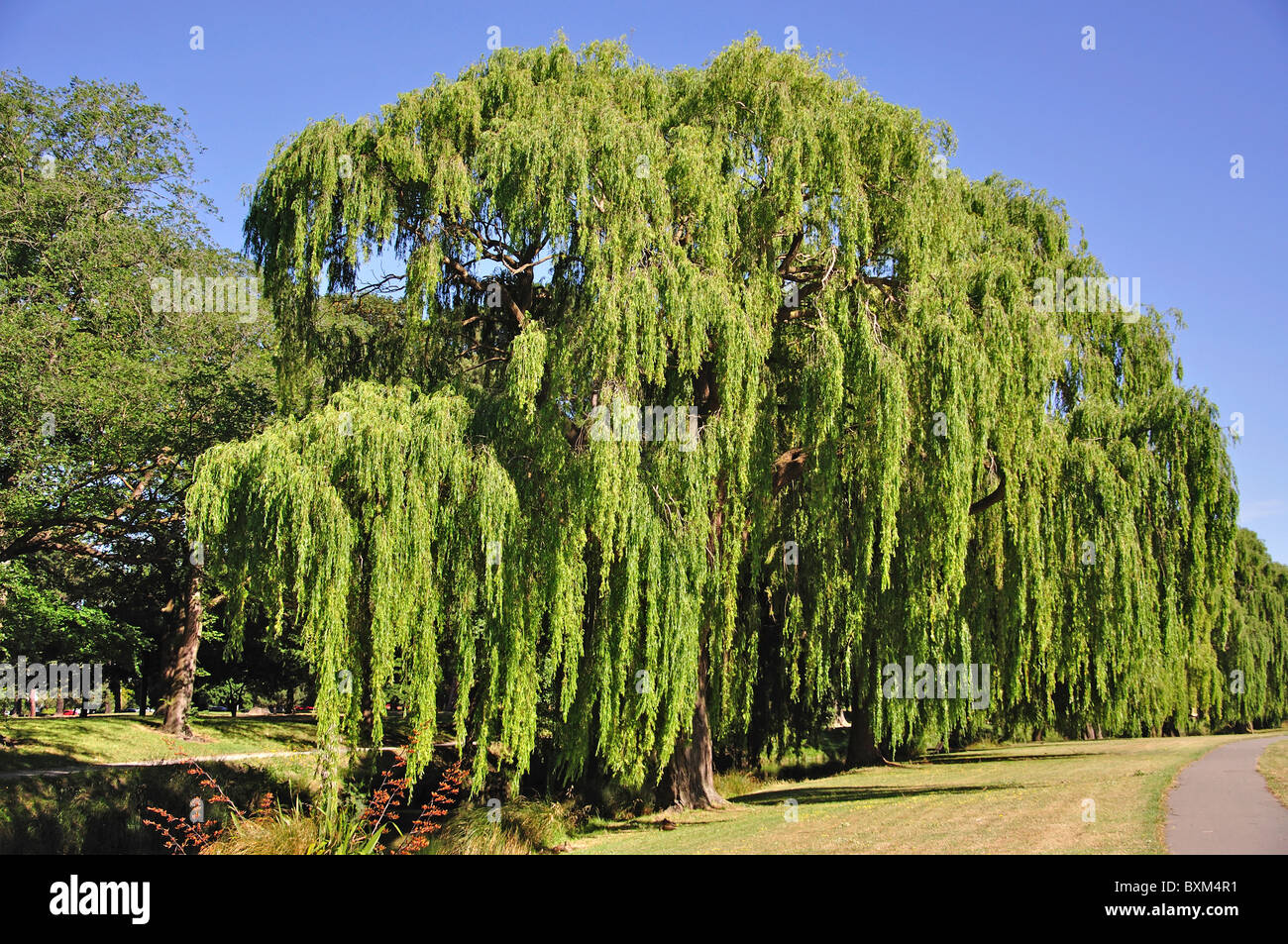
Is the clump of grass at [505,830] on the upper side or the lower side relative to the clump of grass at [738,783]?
upper

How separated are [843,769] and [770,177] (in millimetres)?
16547

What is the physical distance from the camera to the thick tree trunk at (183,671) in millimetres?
27188

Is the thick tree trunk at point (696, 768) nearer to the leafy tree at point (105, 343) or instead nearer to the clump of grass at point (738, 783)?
the clump of grass at point (738, 783)

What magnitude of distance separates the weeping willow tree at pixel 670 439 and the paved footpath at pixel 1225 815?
2360mm

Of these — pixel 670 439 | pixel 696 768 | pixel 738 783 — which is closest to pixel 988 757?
pixel 738 783

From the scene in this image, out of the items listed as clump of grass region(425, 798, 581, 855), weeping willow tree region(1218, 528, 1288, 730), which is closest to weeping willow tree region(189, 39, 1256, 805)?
clump of grass region(425, 798, 581, 855)

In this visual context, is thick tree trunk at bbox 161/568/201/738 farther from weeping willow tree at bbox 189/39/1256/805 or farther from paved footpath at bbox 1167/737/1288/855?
paved footpath at bbox 1167/737/1288/855

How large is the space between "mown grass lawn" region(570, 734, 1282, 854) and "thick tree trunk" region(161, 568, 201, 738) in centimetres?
1789

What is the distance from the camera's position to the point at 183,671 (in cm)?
2762

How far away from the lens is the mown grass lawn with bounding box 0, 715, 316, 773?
22.1 metres

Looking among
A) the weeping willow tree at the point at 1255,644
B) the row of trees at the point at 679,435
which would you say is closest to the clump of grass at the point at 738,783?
the row of trees at the point at 679,435
